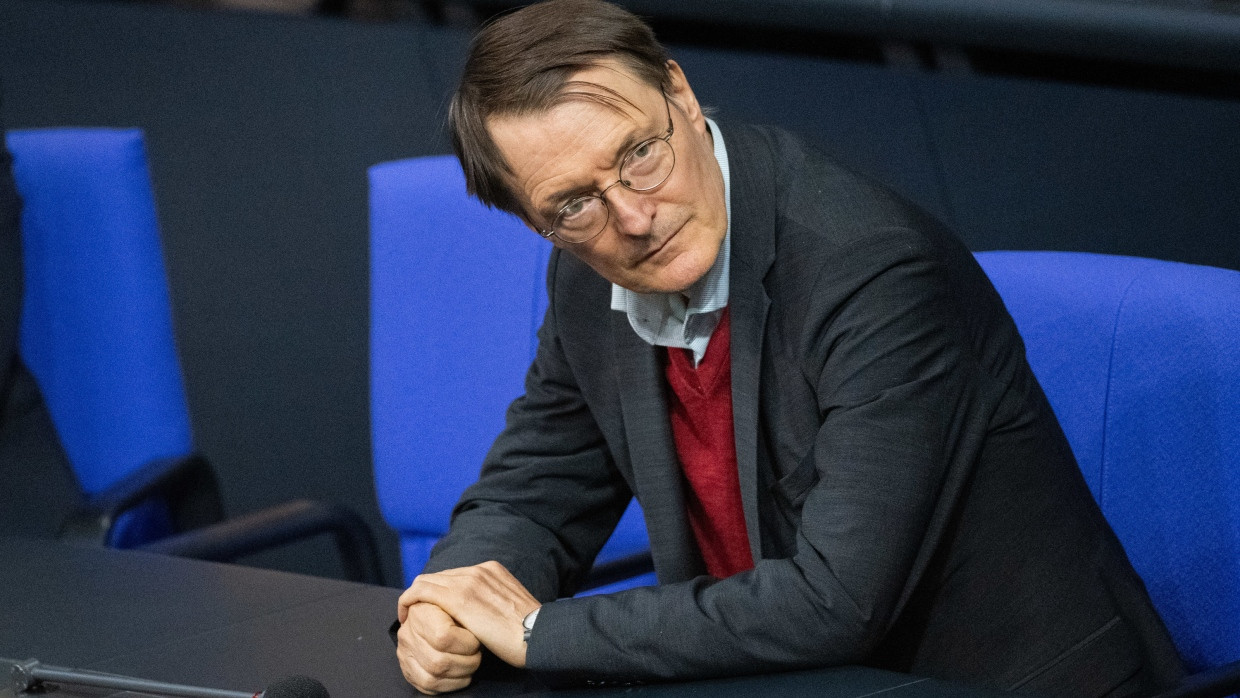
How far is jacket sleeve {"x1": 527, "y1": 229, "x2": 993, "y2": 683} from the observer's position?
1.07m

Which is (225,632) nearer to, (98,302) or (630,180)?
(630,180)

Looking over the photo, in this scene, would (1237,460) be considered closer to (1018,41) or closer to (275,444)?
(1018,41)

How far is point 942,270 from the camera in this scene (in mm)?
1158

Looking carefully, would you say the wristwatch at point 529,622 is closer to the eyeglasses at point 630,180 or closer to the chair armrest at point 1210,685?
the eyeglasses at point 630,180

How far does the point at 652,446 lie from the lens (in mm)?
1374

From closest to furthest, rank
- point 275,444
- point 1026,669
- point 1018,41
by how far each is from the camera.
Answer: point 1026,669 < point 1018,41 < point 275,444

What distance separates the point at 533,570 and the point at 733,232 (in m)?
0.43

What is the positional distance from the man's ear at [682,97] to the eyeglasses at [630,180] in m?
0.04

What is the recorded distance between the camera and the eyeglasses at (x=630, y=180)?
1.19 m

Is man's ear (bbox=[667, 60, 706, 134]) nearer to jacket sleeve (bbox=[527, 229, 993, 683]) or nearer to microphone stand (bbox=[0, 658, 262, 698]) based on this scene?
jacket sleeve (bbox=[527, 229, 993, 683])

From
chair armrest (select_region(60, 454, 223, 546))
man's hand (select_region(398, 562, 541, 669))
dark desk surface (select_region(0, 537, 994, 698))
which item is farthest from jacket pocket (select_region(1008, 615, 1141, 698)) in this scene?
chair armrest (select_region(60, 454, 223, 546))

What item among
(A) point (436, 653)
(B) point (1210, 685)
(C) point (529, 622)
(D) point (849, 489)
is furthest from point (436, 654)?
(B) point (1210, 685)

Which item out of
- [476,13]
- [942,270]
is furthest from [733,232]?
[476,13]

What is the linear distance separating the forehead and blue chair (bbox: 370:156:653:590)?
637 millimetres
